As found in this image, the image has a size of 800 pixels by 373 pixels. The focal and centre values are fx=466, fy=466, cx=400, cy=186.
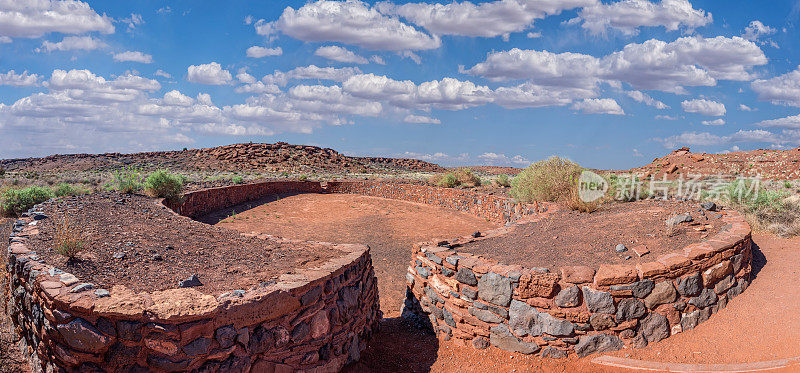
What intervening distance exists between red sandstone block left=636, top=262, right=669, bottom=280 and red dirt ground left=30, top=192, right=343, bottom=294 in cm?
360

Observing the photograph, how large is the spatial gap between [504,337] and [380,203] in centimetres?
1692

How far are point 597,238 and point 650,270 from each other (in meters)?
1.99

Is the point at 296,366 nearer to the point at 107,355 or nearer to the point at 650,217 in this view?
the point at 107,355

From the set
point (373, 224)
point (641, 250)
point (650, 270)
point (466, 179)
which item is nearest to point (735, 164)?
point (466, 179)

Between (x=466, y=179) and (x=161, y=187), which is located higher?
(x=466, y=179)

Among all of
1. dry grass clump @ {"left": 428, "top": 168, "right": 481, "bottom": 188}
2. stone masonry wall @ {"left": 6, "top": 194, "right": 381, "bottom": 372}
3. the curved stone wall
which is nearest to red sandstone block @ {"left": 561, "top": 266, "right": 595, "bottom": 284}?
the curved stone wall

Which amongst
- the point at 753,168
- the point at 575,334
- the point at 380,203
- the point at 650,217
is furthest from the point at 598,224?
the point at 753,168

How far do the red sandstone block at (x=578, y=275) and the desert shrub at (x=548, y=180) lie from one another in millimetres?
7568

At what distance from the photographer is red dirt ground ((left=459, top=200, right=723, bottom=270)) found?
6.29 meters

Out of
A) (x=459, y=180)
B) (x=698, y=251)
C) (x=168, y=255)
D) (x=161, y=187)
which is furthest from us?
(x=459, y=180)

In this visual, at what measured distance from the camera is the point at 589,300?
5.21 m

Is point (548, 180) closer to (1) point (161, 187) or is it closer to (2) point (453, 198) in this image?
(2) point (453, 198)

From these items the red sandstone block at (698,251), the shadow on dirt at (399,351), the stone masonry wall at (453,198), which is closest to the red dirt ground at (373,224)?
the stone masonry wall at (453,198)

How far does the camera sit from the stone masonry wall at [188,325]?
383cm
